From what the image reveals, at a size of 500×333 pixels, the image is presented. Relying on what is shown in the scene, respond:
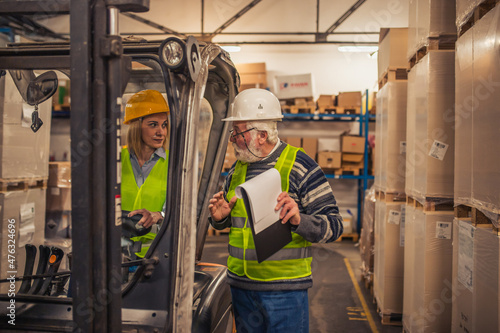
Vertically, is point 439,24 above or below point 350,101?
below

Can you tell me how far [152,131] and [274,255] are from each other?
1.19 meters

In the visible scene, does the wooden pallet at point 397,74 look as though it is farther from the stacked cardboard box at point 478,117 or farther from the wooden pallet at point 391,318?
the wooden pallet at point 391,318

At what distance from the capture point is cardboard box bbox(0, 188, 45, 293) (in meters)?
3.95

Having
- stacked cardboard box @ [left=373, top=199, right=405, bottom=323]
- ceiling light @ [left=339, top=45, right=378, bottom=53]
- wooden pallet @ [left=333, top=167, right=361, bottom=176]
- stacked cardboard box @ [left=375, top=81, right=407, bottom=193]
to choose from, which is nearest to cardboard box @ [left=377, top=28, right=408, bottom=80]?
stacked cardboard box @ [left=375, top=81, right=407, bottom=193]

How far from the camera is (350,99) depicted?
31.1 feet

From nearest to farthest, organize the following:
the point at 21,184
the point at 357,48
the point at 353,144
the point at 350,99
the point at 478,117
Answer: the point at 478,117 < the point at 21,184 < the point at 353,144 < the point at 350,99 < the point at 357,48

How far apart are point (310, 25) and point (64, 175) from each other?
293 inches

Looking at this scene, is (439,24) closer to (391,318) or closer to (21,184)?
(391,318)

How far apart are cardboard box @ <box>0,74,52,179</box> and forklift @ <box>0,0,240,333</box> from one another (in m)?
2.00

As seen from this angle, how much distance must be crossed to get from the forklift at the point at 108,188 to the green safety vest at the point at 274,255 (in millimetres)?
382

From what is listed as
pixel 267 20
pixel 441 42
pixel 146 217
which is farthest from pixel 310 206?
pixel 267 20

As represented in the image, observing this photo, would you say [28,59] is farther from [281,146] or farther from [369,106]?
[369,106]

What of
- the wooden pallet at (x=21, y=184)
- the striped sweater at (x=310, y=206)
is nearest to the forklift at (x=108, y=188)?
the striped sweater at (x=310, y=206)

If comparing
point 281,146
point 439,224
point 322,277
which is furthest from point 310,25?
point 281,146
